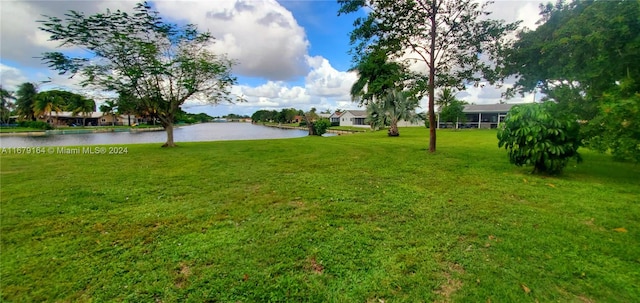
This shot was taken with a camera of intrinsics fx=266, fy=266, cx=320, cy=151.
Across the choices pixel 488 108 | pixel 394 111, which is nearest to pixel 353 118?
pixel 488 108

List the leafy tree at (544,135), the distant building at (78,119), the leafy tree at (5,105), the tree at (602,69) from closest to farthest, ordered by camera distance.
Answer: the tree at (602,69) < the leafy tree at (544,135) < the leafy tree at (5,105) < the distant building at (78,119)

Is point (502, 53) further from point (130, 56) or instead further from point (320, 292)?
point (130, 56)

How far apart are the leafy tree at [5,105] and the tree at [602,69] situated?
7301 cm

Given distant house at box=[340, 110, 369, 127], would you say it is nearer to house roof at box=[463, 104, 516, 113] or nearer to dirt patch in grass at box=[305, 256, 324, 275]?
house roof at box=[463, 104, 516, 113]

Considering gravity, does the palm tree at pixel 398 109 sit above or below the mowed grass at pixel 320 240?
above

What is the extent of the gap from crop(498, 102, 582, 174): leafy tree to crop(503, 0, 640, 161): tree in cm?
43

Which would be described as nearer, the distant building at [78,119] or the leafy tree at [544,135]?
the leafy tree at [544,135]

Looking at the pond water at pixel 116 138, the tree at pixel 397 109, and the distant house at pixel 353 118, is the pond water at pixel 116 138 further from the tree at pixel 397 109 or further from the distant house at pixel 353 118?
the distant house at pixel 353 118

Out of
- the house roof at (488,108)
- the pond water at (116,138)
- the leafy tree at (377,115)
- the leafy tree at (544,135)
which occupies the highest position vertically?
the house roof at (488,108)


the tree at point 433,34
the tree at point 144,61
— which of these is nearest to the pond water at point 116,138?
the tree at point 144,61

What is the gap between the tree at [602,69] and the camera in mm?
5219

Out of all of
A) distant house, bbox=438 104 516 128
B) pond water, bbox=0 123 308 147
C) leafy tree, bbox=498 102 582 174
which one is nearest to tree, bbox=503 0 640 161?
leafy tree, bbox=498 102 582 174

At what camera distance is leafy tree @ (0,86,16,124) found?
1843 inches

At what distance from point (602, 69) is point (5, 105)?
76.4m
